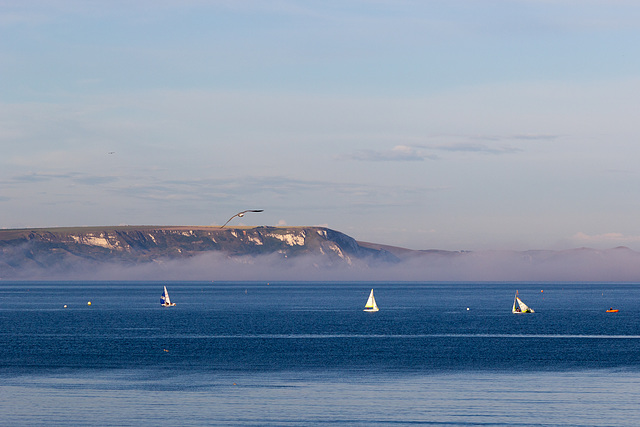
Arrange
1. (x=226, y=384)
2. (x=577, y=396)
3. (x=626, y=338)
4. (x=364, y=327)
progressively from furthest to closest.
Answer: (x=364, y=327)
(x=626, y=338)
(x=226, y=384)
(x=577, y=396)

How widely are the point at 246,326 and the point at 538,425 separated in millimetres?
119551

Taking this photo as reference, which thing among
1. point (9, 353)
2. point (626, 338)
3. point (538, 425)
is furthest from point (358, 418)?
A: point (626, 338)

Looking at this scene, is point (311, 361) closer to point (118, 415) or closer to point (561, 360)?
point (561, 360)

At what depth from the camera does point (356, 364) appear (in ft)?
330

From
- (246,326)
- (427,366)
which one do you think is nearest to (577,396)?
(427,366)

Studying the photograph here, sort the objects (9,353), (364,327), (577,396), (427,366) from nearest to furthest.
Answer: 1. (577,396)
2. (427,366)
3. (9,353)
4. (364,327)

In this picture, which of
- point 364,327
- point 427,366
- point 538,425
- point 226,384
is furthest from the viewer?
point 364,327

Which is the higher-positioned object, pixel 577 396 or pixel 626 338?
pixel 626 338

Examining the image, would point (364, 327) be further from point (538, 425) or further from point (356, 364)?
point (538, 425)

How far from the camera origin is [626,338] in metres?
144

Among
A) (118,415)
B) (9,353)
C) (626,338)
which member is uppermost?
(626,338)

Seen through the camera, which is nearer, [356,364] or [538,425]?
[538,425]

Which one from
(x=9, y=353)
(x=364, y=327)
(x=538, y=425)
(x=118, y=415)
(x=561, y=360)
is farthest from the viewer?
(x=364, y=327)

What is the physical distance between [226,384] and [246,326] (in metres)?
94.0
